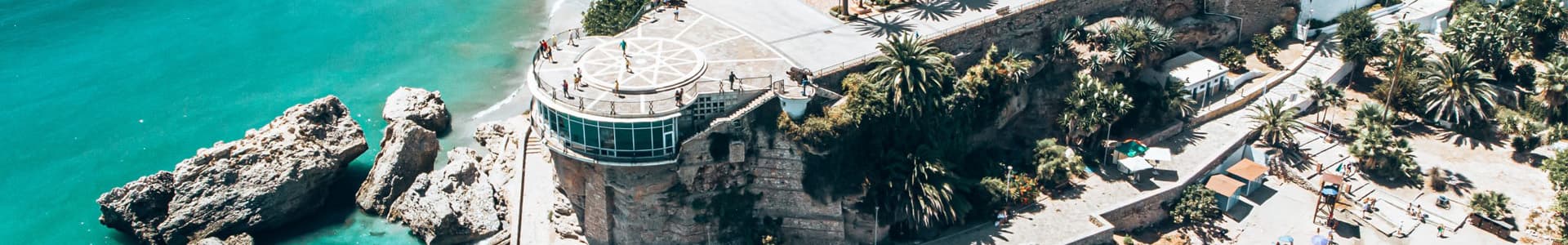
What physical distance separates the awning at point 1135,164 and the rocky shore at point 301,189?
79.6 ft

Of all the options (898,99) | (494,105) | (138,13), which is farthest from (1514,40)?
(138,13)

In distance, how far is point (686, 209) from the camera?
4541 cm

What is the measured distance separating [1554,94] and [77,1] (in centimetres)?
8123

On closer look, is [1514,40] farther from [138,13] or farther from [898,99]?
[138,13]

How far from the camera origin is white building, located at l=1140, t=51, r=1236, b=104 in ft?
180

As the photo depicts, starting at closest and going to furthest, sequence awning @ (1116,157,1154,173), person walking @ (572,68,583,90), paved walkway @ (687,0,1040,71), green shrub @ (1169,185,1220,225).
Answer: person walking @ (572,68,583,90) < paved walkway @ (687,0,1040,71) < green shrub @ (1169,185,1220,225) < awning @ (1116,157,1154,173)

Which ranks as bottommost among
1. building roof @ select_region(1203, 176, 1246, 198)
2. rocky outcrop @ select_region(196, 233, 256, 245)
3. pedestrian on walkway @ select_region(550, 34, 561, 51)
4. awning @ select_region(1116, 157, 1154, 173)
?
rocky outcrop @ select_region(196, 233, 256, 245)

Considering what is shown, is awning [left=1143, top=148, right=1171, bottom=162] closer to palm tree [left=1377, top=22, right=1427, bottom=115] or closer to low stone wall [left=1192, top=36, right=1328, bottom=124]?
low stone wall [left=1192, top=36, right=1328, bottom=124]

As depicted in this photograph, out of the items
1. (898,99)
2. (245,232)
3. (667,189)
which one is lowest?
(245,232)

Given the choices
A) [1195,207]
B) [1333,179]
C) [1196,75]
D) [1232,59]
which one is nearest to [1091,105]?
[1195,207]

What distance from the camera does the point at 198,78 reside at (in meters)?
68.7

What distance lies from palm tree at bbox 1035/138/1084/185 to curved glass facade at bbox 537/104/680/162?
15607 millimetres

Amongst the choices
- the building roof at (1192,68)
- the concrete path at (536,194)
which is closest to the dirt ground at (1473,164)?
the building roof at (1192,68)

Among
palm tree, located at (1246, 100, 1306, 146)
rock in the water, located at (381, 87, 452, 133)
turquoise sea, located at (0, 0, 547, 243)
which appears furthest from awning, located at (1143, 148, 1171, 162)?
rock in the water, located at (381, 87, 452, 133)
